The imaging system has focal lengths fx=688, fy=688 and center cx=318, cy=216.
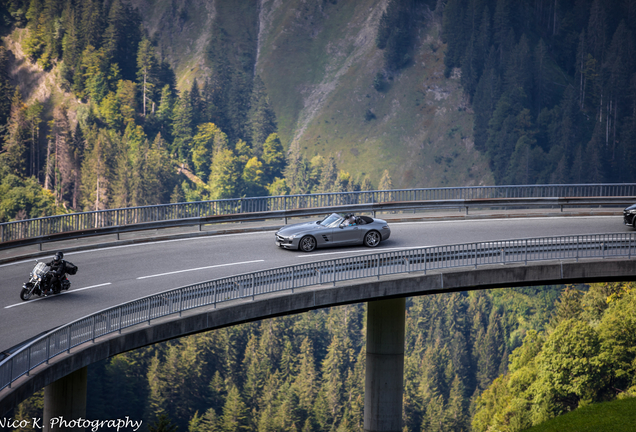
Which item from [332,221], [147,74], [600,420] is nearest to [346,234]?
[332,221]

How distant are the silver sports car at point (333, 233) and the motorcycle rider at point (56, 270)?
7737mm

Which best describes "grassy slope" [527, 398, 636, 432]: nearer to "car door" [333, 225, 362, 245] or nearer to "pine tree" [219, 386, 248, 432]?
"car door" [333, 225, 362, 245]

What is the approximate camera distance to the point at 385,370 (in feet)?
85.1

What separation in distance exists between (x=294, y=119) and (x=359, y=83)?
16.7m

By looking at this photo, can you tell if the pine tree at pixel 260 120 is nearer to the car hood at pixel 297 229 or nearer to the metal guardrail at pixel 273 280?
the car hood at pixel 297 229

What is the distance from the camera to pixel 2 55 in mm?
122125

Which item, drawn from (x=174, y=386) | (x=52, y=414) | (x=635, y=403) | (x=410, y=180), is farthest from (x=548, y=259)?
(x=410, y=180)

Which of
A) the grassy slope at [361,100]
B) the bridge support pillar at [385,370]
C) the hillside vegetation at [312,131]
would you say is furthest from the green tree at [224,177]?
the bridge support pillar at [385,370]

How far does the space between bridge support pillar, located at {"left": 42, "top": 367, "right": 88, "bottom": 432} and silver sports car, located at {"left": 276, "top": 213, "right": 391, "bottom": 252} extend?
8715 millimetres

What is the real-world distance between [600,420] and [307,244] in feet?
36.9

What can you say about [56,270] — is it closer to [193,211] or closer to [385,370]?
[385,370]

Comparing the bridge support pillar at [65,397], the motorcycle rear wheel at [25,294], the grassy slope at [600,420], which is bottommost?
the grassy slope at [600,420]

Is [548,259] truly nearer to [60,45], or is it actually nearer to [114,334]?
[114,334]

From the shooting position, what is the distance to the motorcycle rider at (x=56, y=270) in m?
19.7
